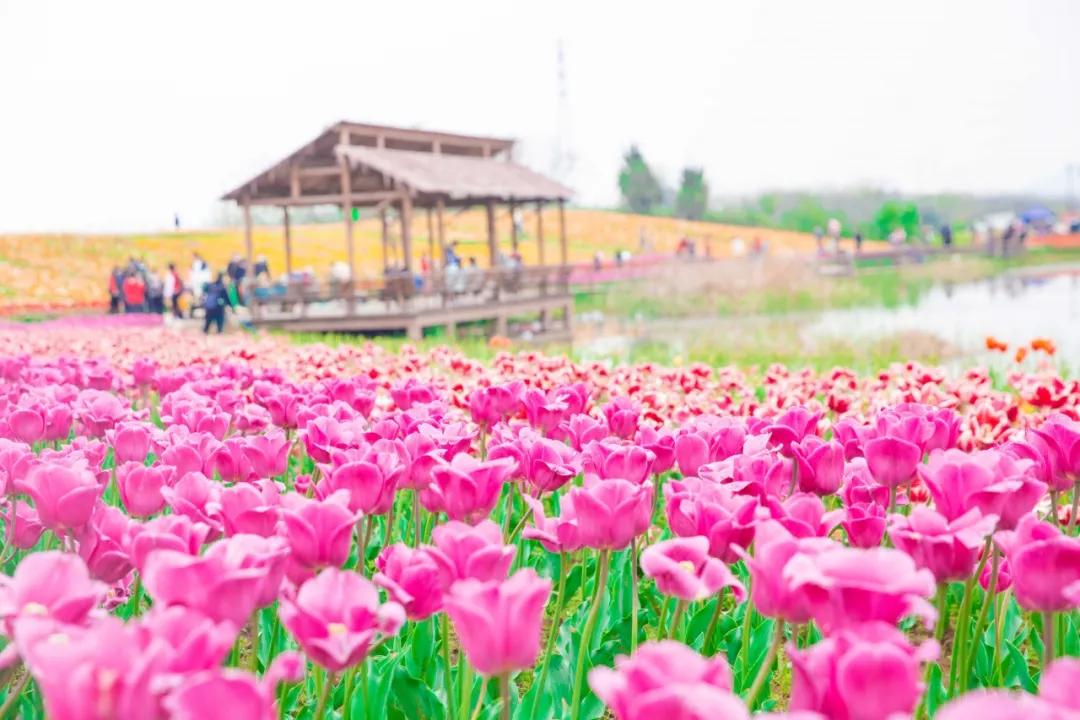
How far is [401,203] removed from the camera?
2342 cm

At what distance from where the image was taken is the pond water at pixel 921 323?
1984 centimetres

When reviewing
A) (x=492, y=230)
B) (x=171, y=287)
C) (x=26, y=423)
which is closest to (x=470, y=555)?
(x=26, y=423)

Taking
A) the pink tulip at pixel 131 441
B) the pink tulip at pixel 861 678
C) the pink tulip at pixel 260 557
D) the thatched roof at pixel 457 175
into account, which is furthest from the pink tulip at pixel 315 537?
the thatched roof at pixel 457 175

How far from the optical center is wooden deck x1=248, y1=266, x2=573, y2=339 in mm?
22344

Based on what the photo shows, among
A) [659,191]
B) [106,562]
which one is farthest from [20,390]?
[659,191]

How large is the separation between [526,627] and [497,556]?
255 millimetres

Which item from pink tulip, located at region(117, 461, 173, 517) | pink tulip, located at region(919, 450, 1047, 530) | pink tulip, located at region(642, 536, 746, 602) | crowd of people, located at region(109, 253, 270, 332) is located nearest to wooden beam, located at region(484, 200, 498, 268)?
crowd of people, located at region(109, 253, 270, 332)

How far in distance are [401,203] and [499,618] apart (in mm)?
22439

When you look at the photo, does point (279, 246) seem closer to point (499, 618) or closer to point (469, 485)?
point (469, 485)

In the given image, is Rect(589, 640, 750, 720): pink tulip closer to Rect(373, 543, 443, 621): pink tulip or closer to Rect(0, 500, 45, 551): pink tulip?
Rect(373, 543, 443, 621): pink tulip

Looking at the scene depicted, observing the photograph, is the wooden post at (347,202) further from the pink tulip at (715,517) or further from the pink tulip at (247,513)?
the pink tulip at (715,517)

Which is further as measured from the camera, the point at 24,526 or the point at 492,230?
the point at 492,230

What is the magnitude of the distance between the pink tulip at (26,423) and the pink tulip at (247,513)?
2083 mm

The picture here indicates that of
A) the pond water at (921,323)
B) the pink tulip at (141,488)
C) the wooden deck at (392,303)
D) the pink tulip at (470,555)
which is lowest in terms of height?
the pond water at (921,323)
